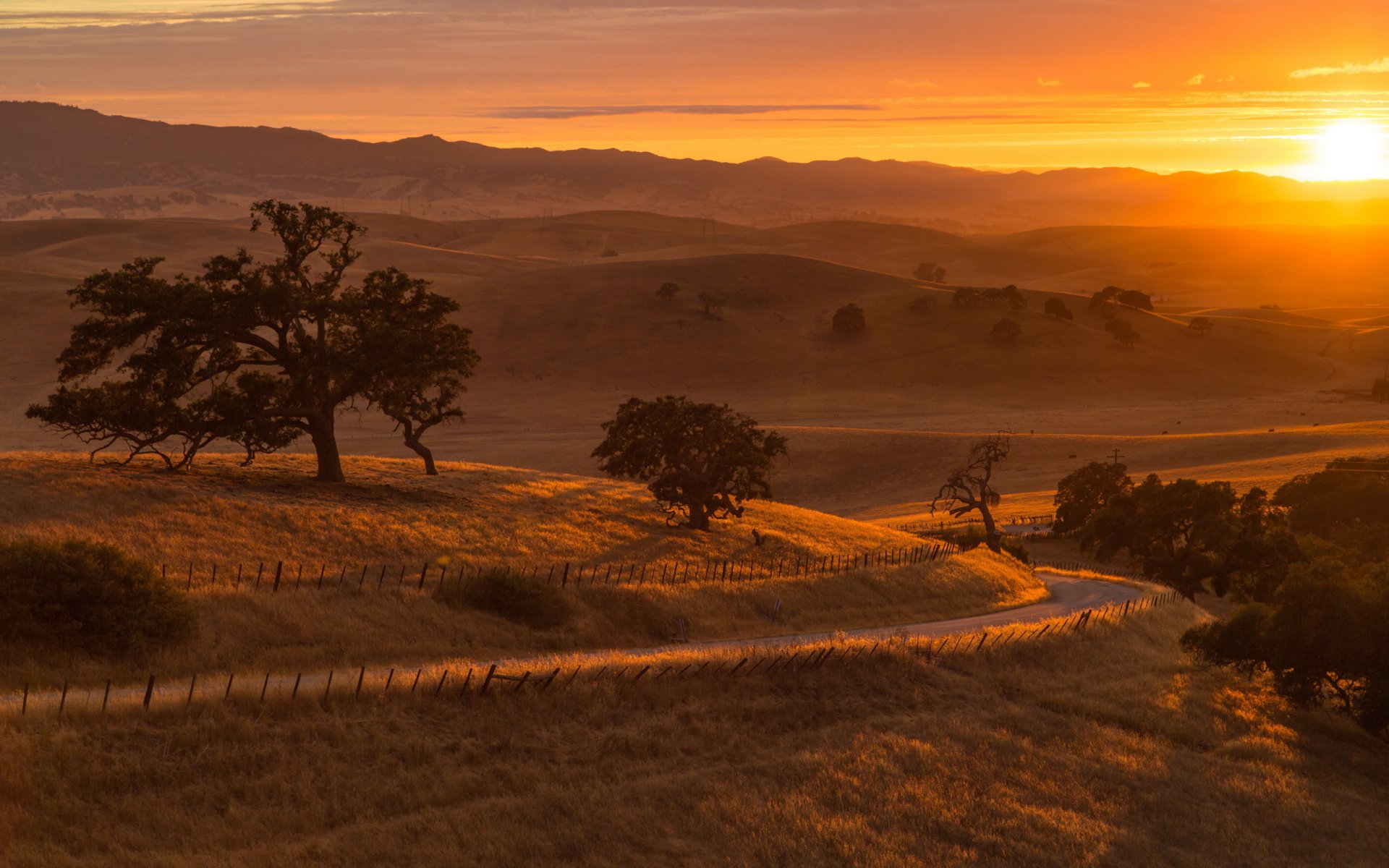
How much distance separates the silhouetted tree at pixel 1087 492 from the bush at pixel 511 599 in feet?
155

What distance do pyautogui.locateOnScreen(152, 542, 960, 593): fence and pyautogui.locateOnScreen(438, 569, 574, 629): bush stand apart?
1.64ft

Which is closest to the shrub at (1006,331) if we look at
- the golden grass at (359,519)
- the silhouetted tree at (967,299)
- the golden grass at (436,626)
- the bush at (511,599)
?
the silhouetted tree at (967,299)

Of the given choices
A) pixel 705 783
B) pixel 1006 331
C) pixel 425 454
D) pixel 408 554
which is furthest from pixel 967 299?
pixel 705 783

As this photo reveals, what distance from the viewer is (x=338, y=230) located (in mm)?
41062

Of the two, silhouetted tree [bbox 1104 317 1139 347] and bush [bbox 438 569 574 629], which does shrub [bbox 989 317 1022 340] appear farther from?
bush [bbox 438 569 574 629]

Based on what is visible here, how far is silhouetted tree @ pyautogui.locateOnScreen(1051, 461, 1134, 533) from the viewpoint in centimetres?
6950

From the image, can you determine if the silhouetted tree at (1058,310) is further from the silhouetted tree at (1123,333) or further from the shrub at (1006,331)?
the shrub at (1006,331)

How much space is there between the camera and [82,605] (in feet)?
75.9

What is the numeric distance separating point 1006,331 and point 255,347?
366ft

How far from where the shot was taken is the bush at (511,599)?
29.6 metres

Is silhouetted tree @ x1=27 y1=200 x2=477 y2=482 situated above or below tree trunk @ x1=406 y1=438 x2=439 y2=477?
above

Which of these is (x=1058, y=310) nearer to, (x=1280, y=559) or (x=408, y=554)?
(x=1280, y=559)

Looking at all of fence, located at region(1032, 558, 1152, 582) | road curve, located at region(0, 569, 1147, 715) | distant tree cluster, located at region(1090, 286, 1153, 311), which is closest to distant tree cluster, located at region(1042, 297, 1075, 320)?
distant tree cluster, located at region(1090, 286, 1153, 311)

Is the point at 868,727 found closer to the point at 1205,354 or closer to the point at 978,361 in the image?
the point at 978,361
